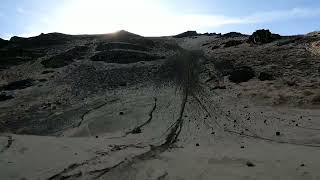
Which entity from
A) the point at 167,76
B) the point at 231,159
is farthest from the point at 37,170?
the point at 167,76

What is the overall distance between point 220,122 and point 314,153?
7.06 m

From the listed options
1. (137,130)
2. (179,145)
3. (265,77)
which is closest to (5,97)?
(137,130)

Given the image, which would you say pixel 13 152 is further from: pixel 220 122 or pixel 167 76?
pixel 167 76

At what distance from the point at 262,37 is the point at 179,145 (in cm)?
3253

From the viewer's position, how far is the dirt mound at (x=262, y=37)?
156 ft

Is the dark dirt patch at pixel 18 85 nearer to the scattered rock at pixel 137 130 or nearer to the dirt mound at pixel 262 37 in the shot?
the scattered rock at pixel 137 130

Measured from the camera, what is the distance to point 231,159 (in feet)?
53.4

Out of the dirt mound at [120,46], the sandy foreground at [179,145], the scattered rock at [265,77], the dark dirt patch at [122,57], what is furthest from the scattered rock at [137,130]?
the dirt mound at [120,46]

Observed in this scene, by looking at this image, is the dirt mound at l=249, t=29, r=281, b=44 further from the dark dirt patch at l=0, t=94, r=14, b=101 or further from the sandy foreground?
the dark dirt patch at l=0, t=94, r=14, b=101

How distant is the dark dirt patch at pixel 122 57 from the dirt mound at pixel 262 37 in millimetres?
10674

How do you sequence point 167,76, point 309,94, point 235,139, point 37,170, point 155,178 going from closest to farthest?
point 155,178, point 37,170, point 235,139, point 309,94, point 167,76

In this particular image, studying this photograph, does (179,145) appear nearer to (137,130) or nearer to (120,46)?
(137,130)

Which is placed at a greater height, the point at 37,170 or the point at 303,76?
the point at 303,76

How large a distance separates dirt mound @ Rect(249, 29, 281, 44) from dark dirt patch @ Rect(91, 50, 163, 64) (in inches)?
420
